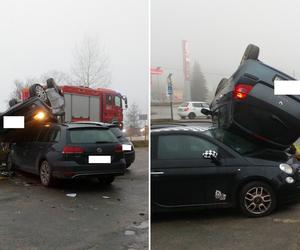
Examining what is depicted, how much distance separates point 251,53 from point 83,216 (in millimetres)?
2163

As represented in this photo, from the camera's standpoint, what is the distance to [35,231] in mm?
4023

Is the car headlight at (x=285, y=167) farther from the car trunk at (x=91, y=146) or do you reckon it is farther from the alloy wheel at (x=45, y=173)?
the alloy wheel at (x=45, y=173)

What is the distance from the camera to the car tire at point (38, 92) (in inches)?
182

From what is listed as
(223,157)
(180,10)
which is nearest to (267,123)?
(223,157)

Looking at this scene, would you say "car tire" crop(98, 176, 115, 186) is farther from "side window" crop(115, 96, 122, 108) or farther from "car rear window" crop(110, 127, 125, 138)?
"side window" crop(115, 96, 122, 108)

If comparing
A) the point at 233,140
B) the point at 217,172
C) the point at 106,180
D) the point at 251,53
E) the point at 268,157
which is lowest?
the point at 106,180

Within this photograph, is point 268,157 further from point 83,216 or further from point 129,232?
point 83,216

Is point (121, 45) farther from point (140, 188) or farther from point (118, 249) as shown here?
point (118, 249)

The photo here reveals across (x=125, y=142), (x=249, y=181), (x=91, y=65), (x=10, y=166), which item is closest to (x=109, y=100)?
(x=91, y=65)

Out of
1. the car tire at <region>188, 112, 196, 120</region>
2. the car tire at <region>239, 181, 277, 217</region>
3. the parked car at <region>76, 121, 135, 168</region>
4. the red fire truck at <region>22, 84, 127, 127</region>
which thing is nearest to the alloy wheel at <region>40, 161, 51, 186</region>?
the red fire truck at <region>22, 84, 127, 127</region>

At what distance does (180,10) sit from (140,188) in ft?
4.63

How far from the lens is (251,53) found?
337cm

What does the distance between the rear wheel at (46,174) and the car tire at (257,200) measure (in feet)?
9.39

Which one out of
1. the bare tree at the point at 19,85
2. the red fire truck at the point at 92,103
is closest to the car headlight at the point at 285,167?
the red fire truck at the point at 92,103
